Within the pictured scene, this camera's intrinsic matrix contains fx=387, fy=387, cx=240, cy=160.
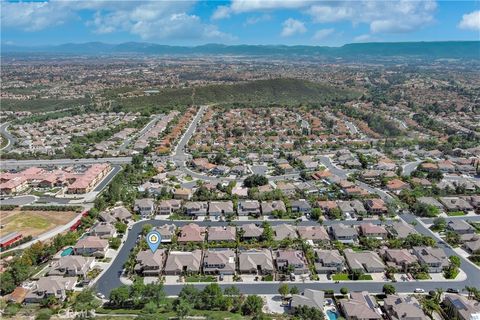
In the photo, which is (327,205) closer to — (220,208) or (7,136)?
(220,208)

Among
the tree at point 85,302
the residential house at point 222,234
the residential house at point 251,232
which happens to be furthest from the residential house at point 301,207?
the tree at point 85,302

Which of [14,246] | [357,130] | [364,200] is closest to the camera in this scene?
[14,246]

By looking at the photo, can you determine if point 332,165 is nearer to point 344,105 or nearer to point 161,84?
point 344,105

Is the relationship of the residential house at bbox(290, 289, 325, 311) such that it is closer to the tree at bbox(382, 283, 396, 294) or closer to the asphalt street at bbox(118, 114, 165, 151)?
the tree at bbox(382, 283, 396, 294)

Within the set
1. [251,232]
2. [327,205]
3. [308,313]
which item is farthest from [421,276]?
[251,232]

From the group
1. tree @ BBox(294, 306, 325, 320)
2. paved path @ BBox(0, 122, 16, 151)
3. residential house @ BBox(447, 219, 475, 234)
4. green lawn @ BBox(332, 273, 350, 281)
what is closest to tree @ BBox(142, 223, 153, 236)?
tree @ BBox(294, 306, 325, 320)

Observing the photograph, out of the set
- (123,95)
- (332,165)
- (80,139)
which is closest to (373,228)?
(332,165)
